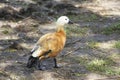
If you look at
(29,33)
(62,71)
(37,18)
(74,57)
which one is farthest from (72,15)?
(62,71)

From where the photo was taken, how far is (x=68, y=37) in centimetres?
1116

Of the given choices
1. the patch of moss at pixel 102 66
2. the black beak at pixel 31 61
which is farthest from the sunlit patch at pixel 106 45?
the black beak at pixel 31 61

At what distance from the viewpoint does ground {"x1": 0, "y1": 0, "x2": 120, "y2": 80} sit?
830 cm

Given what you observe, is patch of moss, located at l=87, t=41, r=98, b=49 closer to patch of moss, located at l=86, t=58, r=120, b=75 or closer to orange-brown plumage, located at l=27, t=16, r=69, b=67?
patch of moss, located at l=86, t=58, r=120, b=75

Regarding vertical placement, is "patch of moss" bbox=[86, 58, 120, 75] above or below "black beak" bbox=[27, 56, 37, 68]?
below

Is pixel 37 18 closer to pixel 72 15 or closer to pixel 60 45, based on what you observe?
pixel 72 15

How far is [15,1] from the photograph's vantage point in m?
14.2

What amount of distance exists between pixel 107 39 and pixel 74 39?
2.89 feet

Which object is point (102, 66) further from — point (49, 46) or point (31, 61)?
point (31, 61)

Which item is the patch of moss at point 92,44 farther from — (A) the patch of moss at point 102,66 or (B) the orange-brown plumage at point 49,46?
(B) the orange-brown plumage at point 49,46

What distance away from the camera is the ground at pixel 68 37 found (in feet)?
27.2

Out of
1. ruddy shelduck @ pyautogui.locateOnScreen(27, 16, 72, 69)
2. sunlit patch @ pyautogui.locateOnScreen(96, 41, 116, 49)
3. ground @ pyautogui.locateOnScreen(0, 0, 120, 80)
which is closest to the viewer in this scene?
ruddy shelduck @ pyautogui.locateOnScreen(27, 16, 72, 69)

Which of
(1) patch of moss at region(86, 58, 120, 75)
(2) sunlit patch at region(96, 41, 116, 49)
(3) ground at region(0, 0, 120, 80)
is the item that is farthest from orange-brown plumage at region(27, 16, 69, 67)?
(2) sunlit patch at region(96, 41, 116, 49)

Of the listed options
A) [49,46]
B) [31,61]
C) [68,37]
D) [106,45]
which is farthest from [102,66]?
[68,37]
